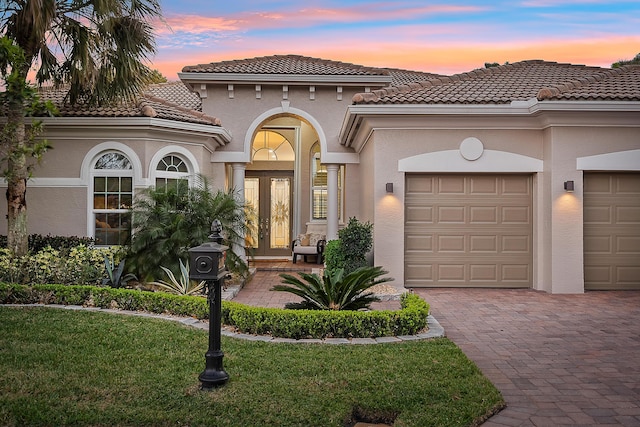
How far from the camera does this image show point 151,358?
589 centimetres

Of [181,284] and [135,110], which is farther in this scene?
[135,110]

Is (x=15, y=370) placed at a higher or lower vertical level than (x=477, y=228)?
lower

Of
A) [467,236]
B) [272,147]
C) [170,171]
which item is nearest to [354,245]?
[467,236]

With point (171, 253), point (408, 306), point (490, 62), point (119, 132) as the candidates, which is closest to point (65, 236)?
point (119, 132)

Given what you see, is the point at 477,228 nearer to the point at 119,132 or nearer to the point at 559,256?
the point at 559,256

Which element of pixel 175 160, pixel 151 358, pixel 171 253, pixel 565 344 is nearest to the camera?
pixel 151 358

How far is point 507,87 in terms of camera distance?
12.6m

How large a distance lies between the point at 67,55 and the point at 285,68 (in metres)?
6.58

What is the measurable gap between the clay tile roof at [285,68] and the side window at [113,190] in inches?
156

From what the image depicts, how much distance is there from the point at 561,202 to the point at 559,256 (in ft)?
3.53

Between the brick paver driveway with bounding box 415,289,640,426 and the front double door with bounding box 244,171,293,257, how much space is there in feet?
29.9

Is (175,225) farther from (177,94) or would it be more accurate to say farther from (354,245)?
(177,94)

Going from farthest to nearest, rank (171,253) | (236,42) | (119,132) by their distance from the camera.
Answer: (236,42)
(119,132)
(171,253)

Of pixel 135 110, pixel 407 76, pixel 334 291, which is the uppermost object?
pixel 407 76
